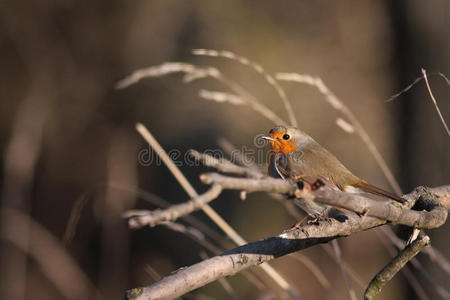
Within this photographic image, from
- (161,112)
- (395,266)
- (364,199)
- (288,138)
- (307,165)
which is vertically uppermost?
(161,112)

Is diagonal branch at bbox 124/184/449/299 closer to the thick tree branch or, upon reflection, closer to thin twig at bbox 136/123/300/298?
the thick tree branch

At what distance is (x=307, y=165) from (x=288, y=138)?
1.50ft

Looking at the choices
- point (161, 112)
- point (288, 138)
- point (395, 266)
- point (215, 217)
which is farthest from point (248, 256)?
point (161, 112)

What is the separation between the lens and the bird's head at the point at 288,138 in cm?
329

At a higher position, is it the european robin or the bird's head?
the bird's head

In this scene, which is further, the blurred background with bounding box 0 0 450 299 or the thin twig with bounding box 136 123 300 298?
the blurred background with bounding box 0 0 450 299

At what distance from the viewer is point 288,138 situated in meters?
3.31

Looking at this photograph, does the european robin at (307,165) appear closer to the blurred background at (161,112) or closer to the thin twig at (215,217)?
the thin twig at (215,217)

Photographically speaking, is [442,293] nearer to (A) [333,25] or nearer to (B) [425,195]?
(B) [425,195]

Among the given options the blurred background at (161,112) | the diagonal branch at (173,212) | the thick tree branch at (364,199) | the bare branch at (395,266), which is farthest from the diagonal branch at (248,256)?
the blurred background at (161,112)

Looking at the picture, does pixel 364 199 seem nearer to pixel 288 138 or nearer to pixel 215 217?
pixel 215 217

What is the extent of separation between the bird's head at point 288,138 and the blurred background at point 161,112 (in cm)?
197

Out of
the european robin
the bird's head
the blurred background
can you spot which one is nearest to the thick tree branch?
the european robin

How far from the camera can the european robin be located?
251 centimetres
